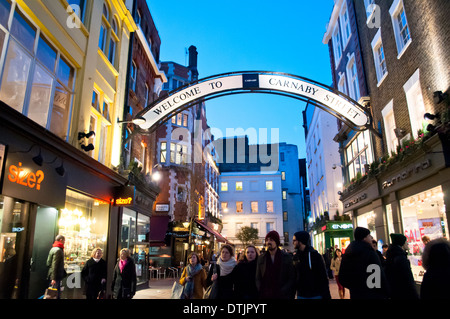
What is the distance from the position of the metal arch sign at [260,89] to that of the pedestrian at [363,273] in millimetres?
7677

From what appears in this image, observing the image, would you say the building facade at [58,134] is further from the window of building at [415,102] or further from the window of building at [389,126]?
the window of building at [389,126]

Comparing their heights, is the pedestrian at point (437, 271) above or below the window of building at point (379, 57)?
below

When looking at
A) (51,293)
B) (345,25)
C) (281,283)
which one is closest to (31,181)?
(51,293)

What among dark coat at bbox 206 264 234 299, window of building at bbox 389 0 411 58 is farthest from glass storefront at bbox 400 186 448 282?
dark coat at bbox 206 264 234 299

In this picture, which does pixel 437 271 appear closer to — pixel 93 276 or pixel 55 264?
pixel 93 276

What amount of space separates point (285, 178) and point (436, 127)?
4674 centimetres

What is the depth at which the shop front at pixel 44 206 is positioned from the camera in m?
6.57

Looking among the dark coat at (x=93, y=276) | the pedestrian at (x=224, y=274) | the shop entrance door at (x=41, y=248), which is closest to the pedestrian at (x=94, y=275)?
the dark coat at (x=93, y=276)

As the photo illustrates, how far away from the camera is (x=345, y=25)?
18.1 metres

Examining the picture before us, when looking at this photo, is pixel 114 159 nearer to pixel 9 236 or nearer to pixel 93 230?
pixel 93 230

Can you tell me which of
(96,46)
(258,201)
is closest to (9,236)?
(96,46)

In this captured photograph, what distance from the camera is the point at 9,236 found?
682cm

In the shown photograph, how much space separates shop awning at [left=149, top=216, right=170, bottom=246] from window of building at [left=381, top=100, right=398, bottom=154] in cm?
1688

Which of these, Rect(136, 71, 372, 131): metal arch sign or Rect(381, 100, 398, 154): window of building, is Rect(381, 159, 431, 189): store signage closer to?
Rect(381, 100, 398, 154): window of building
